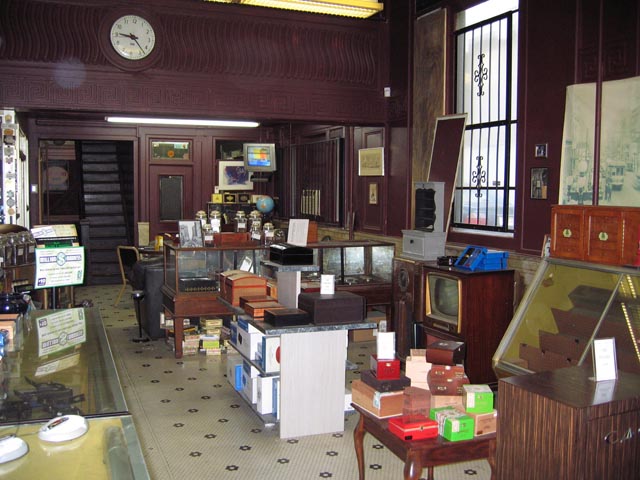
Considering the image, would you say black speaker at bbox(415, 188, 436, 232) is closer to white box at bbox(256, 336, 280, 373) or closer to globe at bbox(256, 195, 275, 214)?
white box at bbox(256, 336, 280, 373)

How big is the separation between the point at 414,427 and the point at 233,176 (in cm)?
1119

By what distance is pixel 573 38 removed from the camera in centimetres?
556

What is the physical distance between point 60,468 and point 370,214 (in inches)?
305

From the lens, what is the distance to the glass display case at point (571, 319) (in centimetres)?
372

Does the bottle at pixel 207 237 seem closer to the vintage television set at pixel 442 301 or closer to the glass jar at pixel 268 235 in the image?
the glass jar at pixel 268 235

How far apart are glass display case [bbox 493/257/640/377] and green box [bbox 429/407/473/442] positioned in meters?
0.86

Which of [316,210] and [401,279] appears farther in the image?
[316,210]

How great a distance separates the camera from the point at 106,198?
14938mm

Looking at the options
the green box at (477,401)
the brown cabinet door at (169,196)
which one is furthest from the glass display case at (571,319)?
the brown cabinet door at (169,196)

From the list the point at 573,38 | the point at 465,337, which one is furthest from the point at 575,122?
the point at 465,337

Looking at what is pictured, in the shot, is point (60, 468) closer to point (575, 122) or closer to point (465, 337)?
point (465, 337)

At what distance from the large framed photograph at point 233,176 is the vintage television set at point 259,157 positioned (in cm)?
164

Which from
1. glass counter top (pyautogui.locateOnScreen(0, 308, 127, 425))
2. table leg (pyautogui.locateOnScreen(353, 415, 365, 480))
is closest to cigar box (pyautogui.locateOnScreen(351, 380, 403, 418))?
table leg (pyautogui.locateOnScreen(353, 415, 365, 480))

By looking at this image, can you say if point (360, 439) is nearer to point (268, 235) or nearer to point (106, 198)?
point (268, 235)
